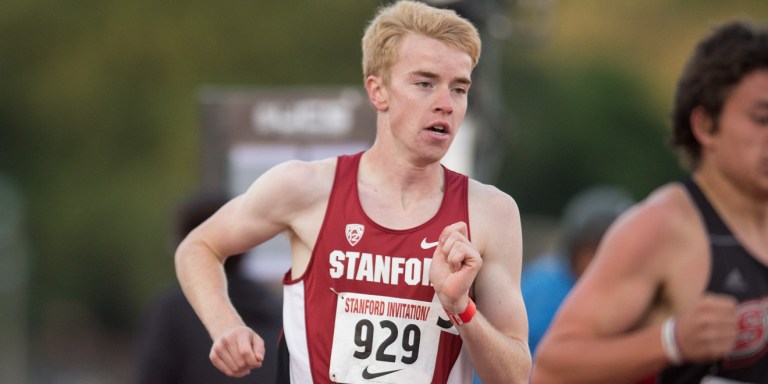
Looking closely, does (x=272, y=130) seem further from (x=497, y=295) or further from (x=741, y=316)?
(x=741, y=316)

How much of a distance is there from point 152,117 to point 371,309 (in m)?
32.2

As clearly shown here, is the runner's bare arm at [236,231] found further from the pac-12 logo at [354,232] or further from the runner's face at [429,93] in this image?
the runner's face at [429,93]

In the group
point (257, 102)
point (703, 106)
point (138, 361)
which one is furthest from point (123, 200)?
point (703, 106)

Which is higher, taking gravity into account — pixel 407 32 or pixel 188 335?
pixel 407 32

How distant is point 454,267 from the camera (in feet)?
15.8

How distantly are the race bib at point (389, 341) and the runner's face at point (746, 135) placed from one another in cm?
97

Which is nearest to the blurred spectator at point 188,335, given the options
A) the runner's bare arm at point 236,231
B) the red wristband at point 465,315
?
the runner's bare arm at point 236,231

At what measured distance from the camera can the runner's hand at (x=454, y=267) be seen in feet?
15.7

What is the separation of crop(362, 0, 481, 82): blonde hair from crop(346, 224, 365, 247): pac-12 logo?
47cm

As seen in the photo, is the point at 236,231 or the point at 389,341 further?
the point at 236,231

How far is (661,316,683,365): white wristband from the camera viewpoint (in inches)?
185

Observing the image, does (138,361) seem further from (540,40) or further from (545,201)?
(545,201)

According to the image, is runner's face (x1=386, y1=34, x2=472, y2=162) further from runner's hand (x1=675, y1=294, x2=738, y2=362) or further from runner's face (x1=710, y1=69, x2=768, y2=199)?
runner's hand (x1=675, y1=294, x2=738, y2=362)

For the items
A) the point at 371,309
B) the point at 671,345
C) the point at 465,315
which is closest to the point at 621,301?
the point at 671,345
